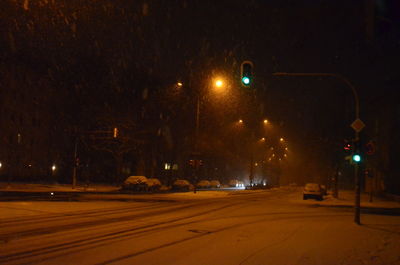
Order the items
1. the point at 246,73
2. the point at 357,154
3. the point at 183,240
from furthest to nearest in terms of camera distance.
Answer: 1. the point at 357,154
2. the point at 246,73
3. the point at 183,240

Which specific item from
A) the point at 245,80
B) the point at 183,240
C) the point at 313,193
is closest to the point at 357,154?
the point at 245,80

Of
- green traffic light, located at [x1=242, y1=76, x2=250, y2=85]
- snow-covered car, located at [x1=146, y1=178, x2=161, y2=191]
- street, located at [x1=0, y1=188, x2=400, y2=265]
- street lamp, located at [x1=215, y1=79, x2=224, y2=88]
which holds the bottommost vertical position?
street, located at [x1=0, y1=188, x2=400, y2=265]

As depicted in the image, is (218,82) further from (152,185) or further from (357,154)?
(357,154)

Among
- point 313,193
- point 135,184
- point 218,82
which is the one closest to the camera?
point 218,82

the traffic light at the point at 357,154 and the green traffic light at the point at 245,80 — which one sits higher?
the green traffic light at the point at 245,80

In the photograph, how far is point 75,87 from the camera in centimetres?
5988

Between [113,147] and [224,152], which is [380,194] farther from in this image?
[113,147]

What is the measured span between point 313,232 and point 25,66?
5843 cm

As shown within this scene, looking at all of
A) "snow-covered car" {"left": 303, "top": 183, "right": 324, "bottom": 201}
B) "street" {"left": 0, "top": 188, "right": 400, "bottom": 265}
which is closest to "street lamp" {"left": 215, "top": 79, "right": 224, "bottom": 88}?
"snow-covered car" {"left": 303, "top": 183, "right": 324, "bottom": 201}

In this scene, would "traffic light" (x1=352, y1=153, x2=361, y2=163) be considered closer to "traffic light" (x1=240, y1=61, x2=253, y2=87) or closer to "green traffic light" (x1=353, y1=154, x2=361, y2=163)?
"green traffic light" (x1=353, y1=154, x2=361, y2=163)

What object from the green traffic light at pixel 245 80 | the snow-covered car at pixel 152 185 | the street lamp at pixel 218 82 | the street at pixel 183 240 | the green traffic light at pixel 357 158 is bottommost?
the street at pixel 183 240

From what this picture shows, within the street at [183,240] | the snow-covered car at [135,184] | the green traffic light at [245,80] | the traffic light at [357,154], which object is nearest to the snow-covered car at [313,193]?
the snow-covered car at [135,184]

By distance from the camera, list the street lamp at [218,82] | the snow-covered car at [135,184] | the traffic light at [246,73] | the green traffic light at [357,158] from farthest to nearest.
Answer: the snow-covered car at [135,184], the street lamp at [218,82], the green traffic light at [357,158], the traffic light at [246,73]

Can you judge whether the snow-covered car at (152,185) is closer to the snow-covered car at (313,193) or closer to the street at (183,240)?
the snow-covered car at (313,193)
